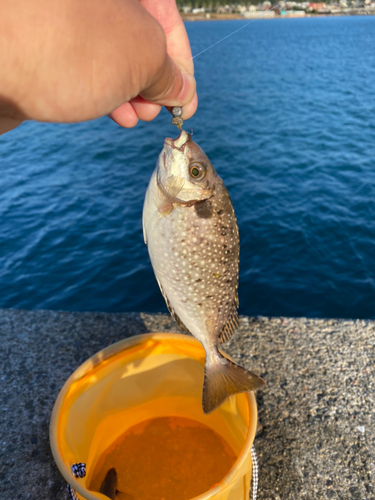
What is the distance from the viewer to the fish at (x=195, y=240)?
230 centimetres

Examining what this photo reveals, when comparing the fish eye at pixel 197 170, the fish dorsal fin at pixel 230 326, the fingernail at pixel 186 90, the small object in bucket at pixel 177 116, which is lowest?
the fish dorsal fin at pixel 230 326

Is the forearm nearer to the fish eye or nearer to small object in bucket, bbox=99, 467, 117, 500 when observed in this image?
the fish eye

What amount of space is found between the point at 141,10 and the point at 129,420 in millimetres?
3259

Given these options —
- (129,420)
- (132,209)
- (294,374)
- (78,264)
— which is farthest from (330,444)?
(132,209)

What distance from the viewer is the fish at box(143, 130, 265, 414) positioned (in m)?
2.30

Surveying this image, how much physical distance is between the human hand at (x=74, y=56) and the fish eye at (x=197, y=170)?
61 centimetres

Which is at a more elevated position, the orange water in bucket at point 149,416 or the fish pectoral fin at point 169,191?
the fish pectoral fin at point 169,191

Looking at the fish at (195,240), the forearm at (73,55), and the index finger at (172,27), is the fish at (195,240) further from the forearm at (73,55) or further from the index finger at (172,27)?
the forearm at (73,55)

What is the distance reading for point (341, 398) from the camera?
11.6 feet

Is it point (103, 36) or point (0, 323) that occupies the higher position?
point (103, 36)

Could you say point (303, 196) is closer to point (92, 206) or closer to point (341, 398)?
point (92, 206)

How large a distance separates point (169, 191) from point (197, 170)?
0.70 feet

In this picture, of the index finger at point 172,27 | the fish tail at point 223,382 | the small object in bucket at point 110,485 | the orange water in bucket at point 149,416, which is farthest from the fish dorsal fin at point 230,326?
the index finger at point 172,27

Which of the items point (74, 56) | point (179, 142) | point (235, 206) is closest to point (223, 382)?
point (179, 142)
